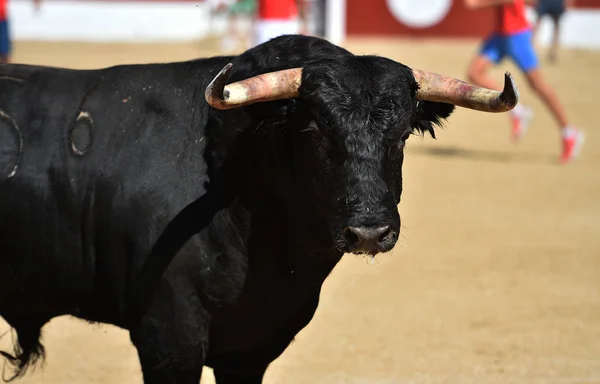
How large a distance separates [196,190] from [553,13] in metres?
14.9

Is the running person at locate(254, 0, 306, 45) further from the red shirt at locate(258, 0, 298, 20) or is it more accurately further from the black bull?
the black bull

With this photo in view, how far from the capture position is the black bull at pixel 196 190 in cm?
281

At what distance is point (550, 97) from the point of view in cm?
879

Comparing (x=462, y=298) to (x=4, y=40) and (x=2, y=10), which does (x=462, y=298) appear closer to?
(x=4, y=40)

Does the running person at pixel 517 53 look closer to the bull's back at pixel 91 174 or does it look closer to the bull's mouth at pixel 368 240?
the bull's back at pixel 91 174

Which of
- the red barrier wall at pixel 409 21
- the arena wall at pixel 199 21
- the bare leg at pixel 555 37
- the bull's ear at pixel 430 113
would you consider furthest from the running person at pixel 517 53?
the red barrier wall at pixel 409 21

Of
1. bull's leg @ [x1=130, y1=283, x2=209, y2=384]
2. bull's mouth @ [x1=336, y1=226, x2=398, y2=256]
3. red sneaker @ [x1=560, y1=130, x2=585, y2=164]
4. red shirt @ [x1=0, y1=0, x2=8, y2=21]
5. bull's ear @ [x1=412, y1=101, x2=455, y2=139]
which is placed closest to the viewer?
Result: bull's mouth @ [x1=336, y1=226, x2=398, y2=256]

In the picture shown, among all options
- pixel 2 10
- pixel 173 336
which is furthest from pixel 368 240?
pixel 2 10

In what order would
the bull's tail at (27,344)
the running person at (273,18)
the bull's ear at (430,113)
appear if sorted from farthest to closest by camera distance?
the running person at (273,18)
the bull's tail at (27,344)
the bull's ear at (430,113)

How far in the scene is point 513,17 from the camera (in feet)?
29.0

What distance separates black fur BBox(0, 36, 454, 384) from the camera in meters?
2.82

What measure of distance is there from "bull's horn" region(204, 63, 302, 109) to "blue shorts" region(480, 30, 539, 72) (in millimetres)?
6180

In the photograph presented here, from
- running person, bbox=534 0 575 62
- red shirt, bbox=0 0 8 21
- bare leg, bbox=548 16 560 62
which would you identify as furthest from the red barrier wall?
red shirt, bbox=0 0 8 21

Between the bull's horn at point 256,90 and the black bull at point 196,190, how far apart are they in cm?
1
